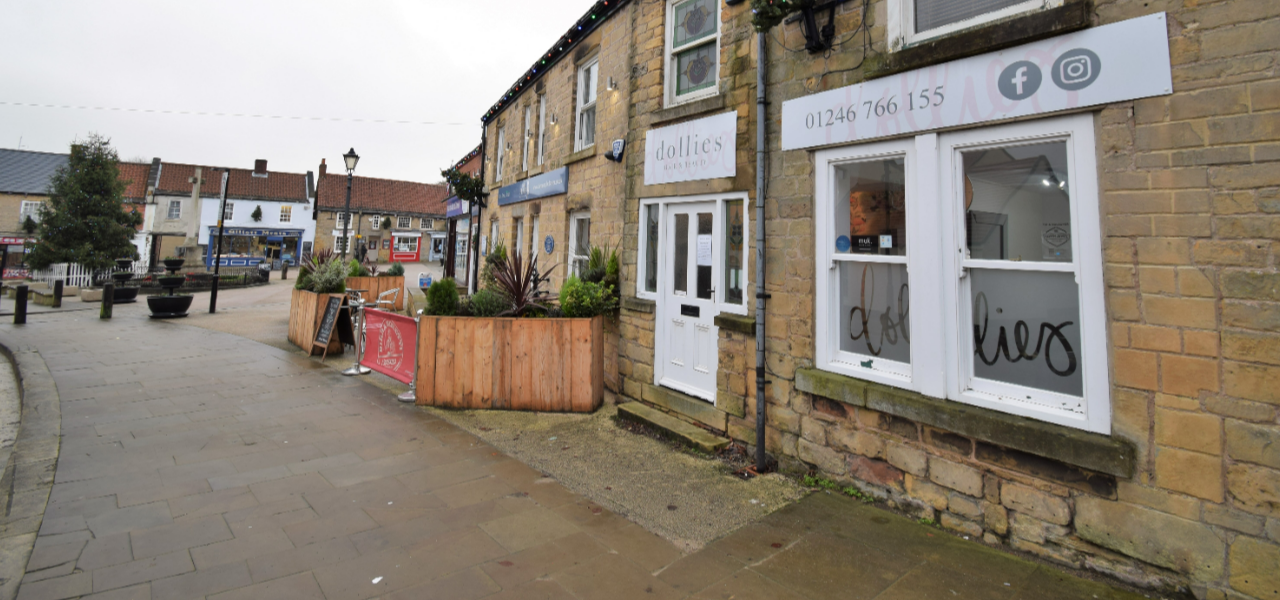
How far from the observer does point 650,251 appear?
6.41 meters

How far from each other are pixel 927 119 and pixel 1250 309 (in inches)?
77.9

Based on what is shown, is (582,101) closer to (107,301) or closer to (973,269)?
(973,269)

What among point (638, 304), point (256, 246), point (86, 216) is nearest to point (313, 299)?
point (638, 304)

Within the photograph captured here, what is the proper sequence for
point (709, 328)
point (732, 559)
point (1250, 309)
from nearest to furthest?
point (1250, 309), point (732, 559), point (709, 328)

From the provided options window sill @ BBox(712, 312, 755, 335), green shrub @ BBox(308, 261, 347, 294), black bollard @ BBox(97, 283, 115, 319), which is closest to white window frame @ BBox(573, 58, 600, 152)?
window sill @ BBox(712, 312, 755, 335)

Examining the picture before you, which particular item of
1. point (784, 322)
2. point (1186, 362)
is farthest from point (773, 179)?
point (1186, 362)

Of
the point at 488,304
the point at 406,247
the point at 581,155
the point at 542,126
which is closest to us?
the point at 488,304

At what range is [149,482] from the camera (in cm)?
419

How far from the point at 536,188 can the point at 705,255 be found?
5.57m

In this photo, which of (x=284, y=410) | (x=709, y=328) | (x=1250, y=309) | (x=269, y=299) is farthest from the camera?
(x=269, y=299)

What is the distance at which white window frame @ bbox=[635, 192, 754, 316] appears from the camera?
508cm

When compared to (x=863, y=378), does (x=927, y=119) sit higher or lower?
higher

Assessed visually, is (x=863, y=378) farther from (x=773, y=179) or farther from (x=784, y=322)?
(x=773, y=179)

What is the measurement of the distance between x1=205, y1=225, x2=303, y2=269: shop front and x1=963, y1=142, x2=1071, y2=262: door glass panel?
49.2m
